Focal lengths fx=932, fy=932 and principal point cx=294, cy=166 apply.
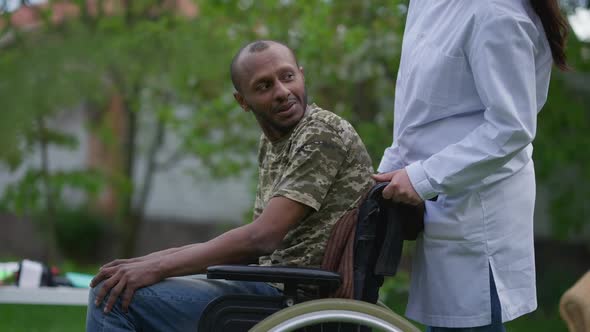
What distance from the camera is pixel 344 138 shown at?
8.68 ft

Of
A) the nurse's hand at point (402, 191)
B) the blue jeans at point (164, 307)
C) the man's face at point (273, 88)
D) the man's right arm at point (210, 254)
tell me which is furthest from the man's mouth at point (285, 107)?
the blue jeans at point (164, 307)

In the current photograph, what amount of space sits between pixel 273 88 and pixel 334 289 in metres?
0.61

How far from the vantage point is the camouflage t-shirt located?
256 cm

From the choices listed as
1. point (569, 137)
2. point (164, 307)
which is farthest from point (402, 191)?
point (569, 137)

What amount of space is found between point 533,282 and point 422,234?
0.33 metres

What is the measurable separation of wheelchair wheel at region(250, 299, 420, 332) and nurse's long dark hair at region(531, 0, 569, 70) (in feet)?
2.79

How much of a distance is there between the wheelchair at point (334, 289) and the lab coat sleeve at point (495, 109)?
0.15 metres

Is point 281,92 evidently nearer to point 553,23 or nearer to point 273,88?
point 273,88

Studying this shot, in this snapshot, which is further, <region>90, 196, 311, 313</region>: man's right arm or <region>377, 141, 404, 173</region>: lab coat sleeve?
<region>377, 141, 404, 173</region>: lab coat sleeve

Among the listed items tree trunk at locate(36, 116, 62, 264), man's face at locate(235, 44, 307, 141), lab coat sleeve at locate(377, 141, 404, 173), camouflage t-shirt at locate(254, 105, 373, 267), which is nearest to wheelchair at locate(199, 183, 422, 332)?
camouflage t-shirt at locate(254, 105, 373, 267)

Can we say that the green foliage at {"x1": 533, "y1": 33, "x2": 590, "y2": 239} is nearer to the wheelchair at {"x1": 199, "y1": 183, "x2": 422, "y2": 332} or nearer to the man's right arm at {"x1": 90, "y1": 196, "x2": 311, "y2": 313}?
the wheelchair at {"x1": 199, "y1": 183, "x2": 422, "y2": 332}

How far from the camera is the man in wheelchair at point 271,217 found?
253cm

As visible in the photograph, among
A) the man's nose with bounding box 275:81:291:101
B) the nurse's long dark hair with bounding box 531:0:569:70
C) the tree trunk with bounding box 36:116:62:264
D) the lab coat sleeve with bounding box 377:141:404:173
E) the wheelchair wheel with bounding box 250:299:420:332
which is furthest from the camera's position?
the tree trunk with bounding box 36:116:62:264

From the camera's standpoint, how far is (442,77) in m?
2.53
